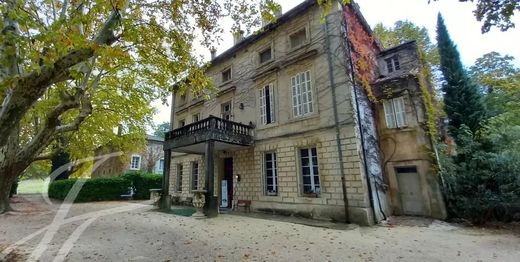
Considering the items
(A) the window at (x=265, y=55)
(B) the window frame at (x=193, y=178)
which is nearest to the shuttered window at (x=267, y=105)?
(A) the window at (x=265, y=55)

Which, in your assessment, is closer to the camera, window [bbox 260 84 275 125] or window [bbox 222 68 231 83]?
window [bbox 260 84 275 125]

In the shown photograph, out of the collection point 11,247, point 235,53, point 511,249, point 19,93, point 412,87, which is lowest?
point 511,249

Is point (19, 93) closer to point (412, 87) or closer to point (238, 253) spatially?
point (238, 253)

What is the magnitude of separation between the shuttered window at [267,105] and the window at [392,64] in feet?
19.5

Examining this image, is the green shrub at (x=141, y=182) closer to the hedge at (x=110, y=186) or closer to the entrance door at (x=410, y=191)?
the hedge at (x=110, y=186)

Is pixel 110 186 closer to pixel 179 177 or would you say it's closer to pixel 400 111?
pixel 179 177

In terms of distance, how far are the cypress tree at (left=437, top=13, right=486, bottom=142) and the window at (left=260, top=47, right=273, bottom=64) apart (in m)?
8.12

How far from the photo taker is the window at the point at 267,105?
1192 cm

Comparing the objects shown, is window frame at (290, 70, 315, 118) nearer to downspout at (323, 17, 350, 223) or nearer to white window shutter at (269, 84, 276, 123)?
downspout at (323, 17, 350, 223)

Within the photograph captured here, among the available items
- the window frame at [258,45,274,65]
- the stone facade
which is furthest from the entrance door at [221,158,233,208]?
the window frame at [258,45,274,65]

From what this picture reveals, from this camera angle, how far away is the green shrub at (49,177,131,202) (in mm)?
18828

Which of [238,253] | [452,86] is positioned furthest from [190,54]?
[452,86]

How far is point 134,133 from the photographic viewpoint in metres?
17.1

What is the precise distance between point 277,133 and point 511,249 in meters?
7.90
